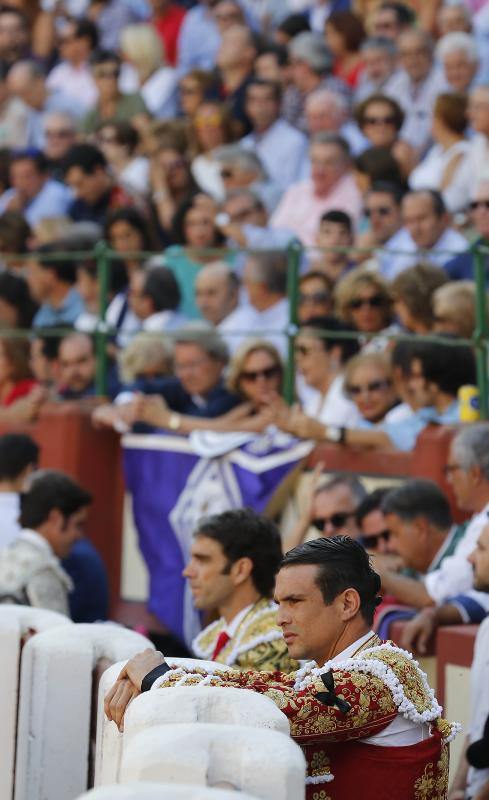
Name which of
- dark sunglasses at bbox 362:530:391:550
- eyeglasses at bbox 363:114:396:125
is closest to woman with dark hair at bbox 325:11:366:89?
eyeglasses at bbox 363:114:396:125

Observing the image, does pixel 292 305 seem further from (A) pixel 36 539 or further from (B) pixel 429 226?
(A) pixel 36 539

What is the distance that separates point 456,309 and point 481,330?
0.19 meters

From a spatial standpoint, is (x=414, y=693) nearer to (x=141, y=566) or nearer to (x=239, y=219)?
(x=141, y=566)

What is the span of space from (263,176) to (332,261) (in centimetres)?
186

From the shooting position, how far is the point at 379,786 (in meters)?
4.36

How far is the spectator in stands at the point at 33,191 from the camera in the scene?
13359mm

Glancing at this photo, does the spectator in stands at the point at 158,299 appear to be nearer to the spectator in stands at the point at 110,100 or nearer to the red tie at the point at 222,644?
the spectator in stands at the point at 110,100

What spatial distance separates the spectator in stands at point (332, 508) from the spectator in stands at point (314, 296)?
156 cm

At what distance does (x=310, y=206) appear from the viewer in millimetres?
11438

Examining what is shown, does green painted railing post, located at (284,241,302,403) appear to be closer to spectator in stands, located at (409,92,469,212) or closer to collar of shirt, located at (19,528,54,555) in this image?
spectator in stands, located at (409,92,469,212)

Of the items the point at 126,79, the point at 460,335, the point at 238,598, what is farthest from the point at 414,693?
the point at 126,79

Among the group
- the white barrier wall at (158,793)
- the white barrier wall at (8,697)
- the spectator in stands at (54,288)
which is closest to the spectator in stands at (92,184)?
the spectator in stands at (54,288)

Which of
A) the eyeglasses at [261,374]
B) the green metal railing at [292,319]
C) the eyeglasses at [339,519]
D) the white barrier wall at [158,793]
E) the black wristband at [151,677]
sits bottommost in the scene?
the white barrier wall at [158,793]

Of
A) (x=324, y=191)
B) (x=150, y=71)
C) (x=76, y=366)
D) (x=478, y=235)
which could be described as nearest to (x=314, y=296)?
(x=478, y=235)
